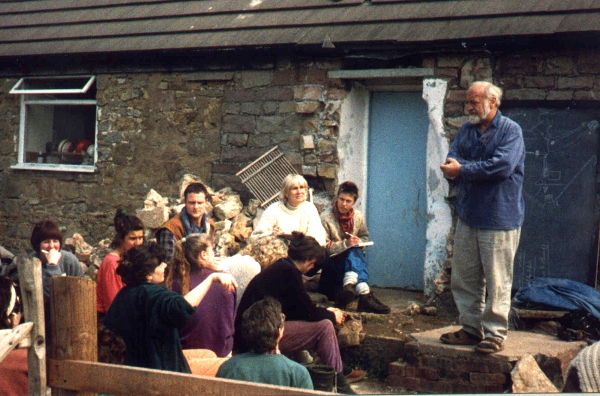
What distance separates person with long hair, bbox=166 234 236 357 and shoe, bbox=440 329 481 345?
1.65 metres

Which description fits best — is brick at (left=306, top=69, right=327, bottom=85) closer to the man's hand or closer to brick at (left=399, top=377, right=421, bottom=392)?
the man's hand

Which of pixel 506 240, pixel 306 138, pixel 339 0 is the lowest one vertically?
pixel 506 240

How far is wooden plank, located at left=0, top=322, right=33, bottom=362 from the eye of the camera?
11.2ft

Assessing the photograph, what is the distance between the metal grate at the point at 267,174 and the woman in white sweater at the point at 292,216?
34.6 inches

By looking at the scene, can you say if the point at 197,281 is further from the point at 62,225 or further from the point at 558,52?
the point at 62,225

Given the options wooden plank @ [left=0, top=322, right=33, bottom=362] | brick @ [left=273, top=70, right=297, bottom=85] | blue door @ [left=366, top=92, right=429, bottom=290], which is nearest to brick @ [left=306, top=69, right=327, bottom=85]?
brick @ [left=273, top=70, right=297, bottom=85]

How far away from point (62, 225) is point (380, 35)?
483cm

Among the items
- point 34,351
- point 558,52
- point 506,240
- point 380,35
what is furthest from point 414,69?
point 34,351

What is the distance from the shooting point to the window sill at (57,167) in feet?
31.7

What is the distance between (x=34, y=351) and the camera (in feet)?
11.7

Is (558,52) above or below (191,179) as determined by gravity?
above

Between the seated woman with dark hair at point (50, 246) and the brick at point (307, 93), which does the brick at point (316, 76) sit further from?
the seated woman with dark hair at point (50, 246)

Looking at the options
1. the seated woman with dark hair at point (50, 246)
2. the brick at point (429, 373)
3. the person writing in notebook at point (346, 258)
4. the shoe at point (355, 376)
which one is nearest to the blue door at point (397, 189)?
the person writing in notebook at point (346, 258)

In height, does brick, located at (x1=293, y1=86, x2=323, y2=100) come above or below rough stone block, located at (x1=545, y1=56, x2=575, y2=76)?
below
